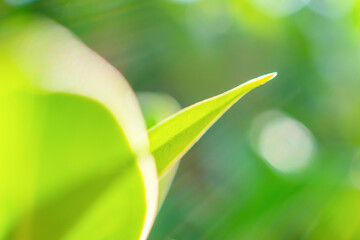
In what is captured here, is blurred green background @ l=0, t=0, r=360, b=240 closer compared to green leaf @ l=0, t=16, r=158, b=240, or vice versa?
green leaf @ l=0, t=16, r=158, b=240

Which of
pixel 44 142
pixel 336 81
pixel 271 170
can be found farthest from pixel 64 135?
pixel 336 81

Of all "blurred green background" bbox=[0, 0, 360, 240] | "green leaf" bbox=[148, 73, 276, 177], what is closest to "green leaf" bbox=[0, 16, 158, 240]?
"green leaf" bbox=[148, 73, 276, 177]

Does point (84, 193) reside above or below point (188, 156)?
above

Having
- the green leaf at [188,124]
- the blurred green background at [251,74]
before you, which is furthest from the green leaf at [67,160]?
the blurred green background at [251,74]

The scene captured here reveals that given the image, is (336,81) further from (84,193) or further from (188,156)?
(84,193)

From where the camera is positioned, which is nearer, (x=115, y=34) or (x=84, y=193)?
(x=84, y=193)

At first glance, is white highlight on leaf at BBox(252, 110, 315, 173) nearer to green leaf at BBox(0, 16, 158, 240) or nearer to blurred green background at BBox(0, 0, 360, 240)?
blurred green background at BBox(0, 0, 360, 240)
